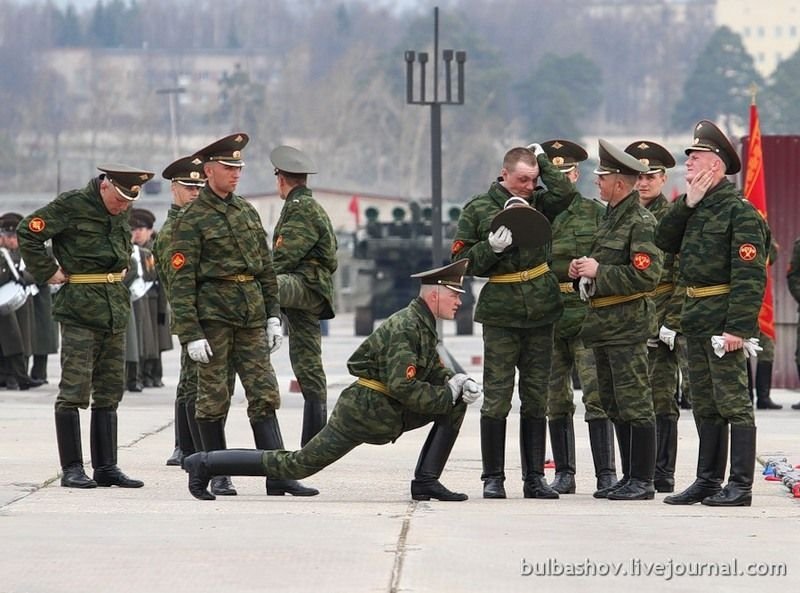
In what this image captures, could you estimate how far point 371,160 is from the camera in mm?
133000

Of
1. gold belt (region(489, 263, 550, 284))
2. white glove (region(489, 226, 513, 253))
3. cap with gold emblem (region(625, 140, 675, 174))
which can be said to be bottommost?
gold belt (region(489, 263, 550, 284))

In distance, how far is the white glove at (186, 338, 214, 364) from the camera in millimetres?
11523

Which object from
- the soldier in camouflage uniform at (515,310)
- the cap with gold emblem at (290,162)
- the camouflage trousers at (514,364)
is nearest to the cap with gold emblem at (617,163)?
the soldier in camouflage uniform at (515,310)

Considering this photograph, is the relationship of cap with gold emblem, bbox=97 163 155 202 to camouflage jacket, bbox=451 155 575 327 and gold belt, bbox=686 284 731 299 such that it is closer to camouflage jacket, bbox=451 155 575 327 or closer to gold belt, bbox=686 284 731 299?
camouflage jacket, bbox=451 155 575 327

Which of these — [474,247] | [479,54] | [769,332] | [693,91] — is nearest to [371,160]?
[479,54]

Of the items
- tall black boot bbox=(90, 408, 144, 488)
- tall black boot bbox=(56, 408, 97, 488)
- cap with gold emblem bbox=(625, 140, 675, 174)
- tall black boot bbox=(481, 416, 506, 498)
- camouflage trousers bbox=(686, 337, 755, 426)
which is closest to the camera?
camouflage trousers bbox=(686, 337, 755, 426)

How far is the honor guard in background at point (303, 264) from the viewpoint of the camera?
13.2 metres

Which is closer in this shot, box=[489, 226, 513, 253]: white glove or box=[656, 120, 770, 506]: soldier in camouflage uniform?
box=[656, 120, 770, 506]: soldier in camouflage uniform

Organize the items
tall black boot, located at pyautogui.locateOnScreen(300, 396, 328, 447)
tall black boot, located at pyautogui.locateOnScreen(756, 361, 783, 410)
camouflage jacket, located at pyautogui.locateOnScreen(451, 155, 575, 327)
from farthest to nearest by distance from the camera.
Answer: tall black boot, located at pyautogui.locateOnScreen(756, 361, 783, 410) → tall black boot, located at pyautogui.locateOnScreen(300, 396, 328, 447) → camouflage jacket, located at pyautogui.locateOnScreen(451, 155, 575, 327)

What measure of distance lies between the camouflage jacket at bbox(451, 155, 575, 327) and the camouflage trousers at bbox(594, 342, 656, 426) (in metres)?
0.38

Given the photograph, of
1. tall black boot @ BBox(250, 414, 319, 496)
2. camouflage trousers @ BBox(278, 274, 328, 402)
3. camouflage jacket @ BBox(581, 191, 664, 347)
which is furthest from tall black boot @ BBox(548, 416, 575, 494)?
camouflage trousers @ BBox(278, 274, 328, 402)

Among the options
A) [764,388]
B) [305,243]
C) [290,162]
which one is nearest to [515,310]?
[305,243]

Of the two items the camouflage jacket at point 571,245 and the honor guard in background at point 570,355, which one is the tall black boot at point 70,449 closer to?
the honor guard in background at point 570,355

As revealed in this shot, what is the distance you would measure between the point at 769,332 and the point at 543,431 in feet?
27.3
